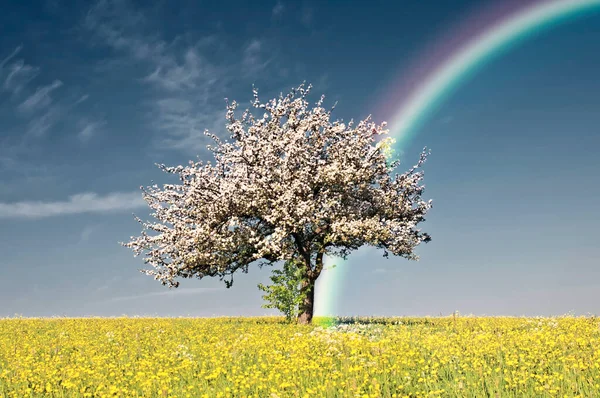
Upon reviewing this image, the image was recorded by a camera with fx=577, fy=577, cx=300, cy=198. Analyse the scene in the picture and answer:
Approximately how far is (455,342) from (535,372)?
3945 mm

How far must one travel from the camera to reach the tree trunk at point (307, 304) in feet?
106

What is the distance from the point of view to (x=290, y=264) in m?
31.3

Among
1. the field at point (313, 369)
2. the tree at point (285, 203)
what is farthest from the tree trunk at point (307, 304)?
the field at point (313, 369)

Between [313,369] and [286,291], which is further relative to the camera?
[286,291]

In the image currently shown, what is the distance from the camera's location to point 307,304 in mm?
32500

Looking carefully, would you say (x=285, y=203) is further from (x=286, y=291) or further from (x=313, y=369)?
(x=313, y=369)

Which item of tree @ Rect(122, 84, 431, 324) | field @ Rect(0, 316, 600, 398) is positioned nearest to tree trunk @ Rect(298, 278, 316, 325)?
tree @ Rect(122, 84, 431, 324)

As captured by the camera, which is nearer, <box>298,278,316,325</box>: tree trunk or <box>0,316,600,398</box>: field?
<box>0,316,600,398</box>: field

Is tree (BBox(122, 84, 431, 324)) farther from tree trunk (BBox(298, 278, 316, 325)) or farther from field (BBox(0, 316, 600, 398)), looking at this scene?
field (BBox(0, 316, 600, 398))

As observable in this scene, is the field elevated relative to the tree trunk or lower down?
lower down

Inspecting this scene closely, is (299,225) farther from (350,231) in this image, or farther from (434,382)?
(434,382)

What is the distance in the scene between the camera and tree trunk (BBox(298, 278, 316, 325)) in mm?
32219

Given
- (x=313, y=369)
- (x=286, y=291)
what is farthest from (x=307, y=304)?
(x=313, y=369)

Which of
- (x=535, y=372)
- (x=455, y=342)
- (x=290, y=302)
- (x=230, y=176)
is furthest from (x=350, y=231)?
(x=535, y=372)
